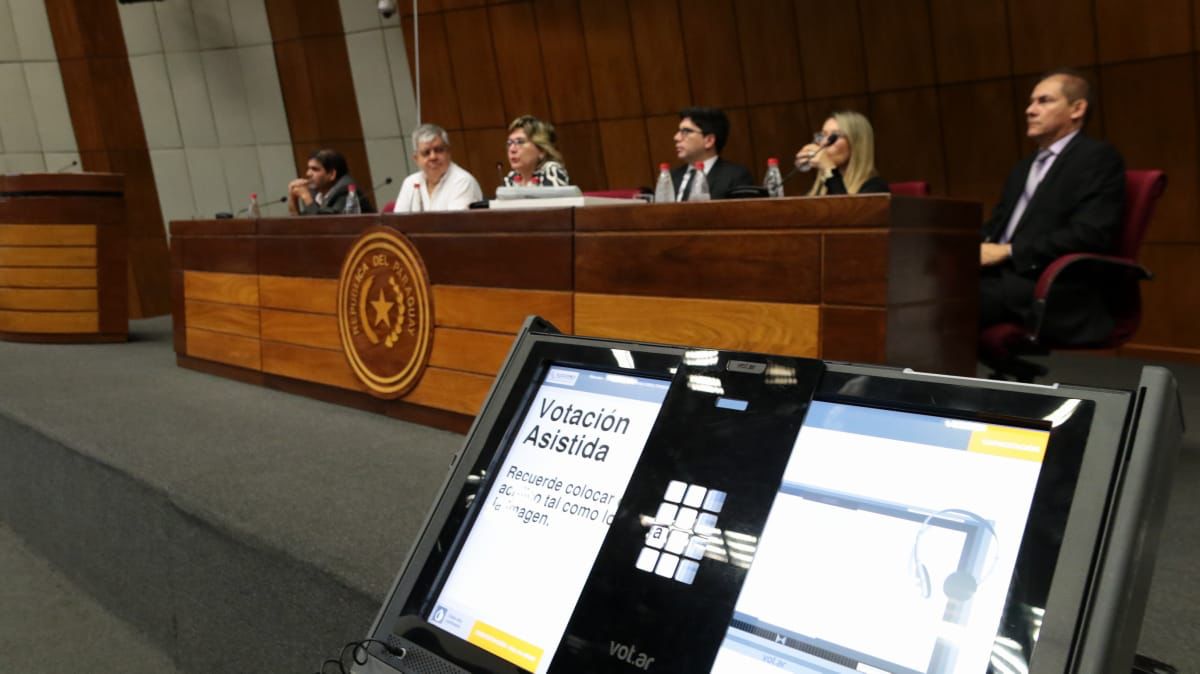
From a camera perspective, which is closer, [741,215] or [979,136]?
[741,215]

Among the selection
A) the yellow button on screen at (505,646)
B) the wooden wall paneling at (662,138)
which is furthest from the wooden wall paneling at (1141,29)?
the yellow button on screen at (505,646)

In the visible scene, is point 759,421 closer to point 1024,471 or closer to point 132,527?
point 1024,471

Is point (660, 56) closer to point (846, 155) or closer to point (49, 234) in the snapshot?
point (846, 155)

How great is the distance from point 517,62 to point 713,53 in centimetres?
176

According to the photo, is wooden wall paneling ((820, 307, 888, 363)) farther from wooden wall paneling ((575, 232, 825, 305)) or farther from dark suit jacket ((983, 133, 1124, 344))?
dark suit jacket ((983, 133, 1124, 344))

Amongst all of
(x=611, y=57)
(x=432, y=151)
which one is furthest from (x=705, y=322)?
(x=611, y=57)

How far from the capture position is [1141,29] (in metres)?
4.94

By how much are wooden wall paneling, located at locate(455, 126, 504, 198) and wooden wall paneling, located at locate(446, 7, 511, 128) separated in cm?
7

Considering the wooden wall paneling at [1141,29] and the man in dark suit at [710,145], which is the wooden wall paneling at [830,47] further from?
the man in dark suit at [710,145]

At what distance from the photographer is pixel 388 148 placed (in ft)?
28.2

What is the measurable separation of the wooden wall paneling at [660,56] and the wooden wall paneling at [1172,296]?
10.2 ft

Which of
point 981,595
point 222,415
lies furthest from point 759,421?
point 222,415

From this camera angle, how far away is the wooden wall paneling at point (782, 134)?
20.2 ft

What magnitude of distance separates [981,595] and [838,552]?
9 centimetres
